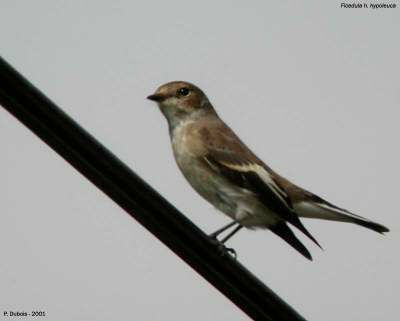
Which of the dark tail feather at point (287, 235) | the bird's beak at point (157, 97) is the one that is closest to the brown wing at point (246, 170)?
the dark tail feather at point (287, 235)

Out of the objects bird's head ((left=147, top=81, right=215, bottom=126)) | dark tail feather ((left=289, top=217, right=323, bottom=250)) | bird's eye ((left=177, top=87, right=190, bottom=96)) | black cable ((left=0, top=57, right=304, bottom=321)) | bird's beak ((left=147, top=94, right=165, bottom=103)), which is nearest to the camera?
black cable ((left=0, top=57, right=304, bottom=321))

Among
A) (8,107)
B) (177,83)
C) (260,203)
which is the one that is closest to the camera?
(8,107)

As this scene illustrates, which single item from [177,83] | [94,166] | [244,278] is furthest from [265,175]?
[94,166]

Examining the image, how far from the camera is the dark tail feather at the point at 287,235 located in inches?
269

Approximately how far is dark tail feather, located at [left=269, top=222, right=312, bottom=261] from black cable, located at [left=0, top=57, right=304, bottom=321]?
3.03 meters

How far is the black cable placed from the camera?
3.28m

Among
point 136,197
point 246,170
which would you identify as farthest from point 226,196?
point 136,197

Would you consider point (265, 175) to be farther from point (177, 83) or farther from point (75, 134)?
point (75, 134)

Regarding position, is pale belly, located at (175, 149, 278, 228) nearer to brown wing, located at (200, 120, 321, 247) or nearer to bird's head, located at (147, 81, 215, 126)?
brown wing, located at (200, 120, 321, 247)

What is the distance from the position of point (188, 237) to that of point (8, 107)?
3.28 feet

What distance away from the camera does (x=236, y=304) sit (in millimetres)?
3840

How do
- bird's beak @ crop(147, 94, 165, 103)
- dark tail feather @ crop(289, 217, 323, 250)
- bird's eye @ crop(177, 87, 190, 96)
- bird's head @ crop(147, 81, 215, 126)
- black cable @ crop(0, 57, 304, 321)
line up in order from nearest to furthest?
black cable @ crop(0, 57, 304, 321)
dark tail feather @ crop(289, 217, 323, 250)
bird's beak @ crop(147, 94, 165, 103)
bird's head @ crop(147, 81, 215, 126)
bird's eye @ crop(177, 87, 190, 96)

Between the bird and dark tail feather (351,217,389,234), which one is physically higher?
the bird

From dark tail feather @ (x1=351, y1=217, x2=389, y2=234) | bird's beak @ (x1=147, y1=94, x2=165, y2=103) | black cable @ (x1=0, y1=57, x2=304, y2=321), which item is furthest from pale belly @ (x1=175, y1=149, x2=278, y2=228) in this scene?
black cable @ (x1=0, y1=57, x2=304, y2=321)
